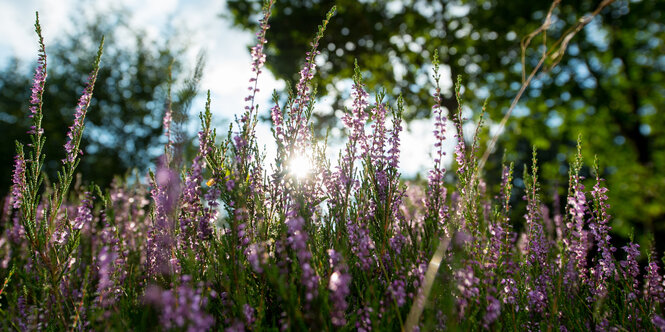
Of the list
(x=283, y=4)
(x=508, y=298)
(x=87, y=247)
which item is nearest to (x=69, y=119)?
(x=283, y=4)

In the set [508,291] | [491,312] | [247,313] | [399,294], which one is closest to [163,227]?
[247,313]

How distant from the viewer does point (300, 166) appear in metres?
2.56

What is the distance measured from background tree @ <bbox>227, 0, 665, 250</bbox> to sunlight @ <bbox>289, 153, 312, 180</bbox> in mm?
11047

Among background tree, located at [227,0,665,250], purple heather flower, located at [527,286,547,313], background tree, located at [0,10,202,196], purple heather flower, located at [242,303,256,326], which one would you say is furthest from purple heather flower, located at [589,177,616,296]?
background tree, located at [0,10,202,196]

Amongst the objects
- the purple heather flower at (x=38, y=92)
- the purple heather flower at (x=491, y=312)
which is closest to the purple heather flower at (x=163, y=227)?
the purple heather flower at (x=38, y=92)

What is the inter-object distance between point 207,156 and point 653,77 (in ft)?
57.1

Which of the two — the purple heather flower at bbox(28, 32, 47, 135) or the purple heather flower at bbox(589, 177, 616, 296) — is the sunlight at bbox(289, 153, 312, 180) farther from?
the purple heather flower at bbox(589, 177, 616, 296)

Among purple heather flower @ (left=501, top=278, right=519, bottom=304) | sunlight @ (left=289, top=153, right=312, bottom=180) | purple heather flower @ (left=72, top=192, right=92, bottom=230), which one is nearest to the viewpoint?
purple heather flower @ (left=501, top=278, right=519, bottom=304)

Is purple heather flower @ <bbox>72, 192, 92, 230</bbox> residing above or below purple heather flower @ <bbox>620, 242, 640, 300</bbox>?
below

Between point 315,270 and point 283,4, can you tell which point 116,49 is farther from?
point 315,270

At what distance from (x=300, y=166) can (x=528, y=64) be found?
46.2ft

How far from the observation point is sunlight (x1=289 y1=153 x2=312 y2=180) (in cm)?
242

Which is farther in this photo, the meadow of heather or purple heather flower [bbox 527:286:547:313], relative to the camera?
purple heather flower [bbox 527:286:547:313]

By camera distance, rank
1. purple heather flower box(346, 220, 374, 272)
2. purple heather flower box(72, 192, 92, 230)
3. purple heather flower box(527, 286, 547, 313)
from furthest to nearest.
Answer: purple heather flower box(72, 192, 92, 230)
purple heather flower box(527, 286, 547, 313)
purple heather flower box(346, 220, 374, 272)
